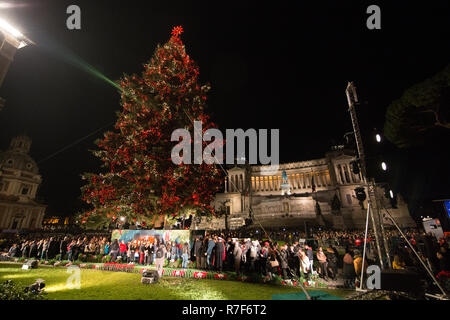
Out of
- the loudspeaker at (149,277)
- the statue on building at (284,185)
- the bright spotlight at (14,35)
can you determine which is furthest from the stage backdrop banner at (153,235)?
the statue on building at (284,185)

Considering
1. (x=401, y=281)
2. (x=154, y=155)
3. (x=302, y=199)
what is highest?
(x=302, y=199)

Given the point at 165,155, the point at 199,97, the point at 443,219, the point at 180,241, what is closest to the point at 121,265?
the point at 180,241

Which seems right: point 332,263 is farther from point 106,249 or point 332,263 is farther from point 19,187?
point 19,187

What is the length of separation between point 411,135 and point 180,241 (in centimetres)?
2237

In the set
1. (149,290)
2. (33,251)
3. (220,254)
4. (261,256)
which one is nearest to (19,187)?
(33,251)

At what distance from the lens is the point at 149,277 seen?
300 inches

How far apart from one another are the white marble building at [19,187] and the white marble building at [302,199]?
37.8 meters

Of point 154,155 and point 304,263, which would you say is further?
point 304,263

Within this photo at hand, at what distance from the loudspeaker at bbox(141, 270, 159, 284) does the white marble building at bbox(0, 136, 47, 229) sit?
165 feet

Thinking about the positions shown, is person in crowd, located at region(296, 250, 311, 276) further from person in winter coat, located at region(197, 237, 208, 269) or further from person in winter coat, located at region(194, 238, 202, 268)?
person in winter coat, located at region(194, 238, 202, 268)

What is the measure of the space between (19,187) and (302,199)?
6303cm

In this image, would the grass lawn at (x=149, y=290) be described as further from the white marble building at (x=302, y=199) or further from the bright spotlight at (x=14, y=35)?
the white marble building at (x=302, y=199)
